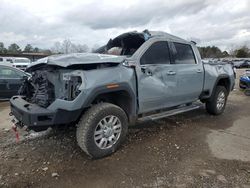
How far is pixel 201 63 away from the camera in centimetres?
570

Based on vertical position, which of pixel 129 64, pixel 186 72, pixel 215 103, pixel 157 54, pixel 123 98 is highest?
pixel 157 54

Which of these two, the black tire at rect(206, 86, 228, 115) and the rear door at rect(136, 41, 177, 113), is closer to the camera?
the rear door at rect(136, 41, 177, 113)

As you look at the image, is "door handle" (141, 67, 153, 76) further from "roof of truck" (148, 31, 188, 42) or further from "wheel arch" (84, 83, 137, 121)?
"roof of truck" (148, 31, 188, 42)

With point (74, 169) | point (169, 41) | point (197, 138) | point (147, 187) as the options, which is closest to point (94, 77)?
point (74, 169)

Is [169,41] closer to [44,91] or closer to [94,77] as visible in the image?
[94,77]

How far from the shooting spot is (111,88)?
371 centimetres

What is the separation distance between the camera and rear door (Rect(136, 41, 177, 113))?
427cm

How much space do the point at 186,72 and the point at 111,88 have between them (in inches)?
81.9

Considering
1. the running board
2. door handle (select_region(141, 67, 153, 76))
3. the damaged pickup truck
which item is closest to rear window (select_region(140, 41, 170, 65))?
the damaged pickup truck

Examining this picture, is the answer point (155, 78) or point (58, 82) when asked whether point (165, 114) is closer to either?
point (155, 78)

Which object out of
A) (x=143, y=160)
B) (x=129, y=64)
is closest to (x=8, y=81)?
(x=129, y=64)

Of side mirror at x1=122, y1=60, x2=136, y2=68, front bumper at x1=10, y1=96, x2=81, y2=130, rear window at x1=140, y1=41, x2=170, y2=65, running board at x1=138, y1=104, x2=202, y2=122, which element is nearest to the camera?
front bumper at x1=10, y1=96, x2=81, y2=130

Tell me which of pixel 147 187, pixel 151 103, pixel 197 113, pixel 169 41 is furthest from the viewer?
pixel 197 113

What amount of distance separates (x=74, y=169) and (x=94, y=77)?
1.34 metres
